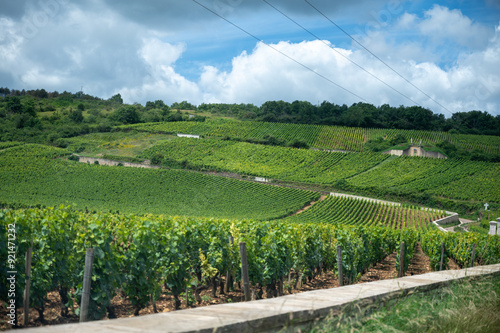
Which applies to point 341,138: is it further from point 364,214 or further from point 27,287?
point 27,287


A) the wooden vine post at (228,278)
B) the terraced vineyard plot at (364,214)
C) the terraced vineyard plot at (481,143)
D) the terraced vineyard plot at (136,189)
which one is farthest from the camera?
the terraced vineyard plot at (481,143)

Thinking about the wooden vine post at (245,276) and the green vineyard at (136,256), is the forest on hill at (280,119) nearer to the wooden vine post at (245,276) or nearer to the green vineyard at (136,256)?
the green vineyard at (136,256)

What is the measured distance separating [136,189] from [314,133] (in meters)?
52.5

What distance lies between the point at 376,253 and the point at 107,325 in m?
13.5

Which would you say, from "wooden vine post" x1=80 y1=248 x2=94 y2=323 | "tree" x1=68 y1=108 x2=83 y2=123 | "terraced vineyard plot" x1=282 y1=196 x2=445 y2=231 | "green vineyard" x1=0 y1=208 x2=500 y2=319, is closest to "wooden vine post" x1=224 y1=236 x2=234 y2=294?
"green vineyard" x1=0 y1=208 x2=500 y2=319

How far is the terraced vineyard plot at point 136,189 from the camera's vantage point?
38656 millimetres

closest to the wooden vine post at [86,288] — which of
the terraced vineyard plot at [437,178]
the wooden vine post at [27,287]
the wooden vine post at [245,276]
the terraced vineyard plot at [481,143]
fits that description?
the wooden vine post at [27,287]

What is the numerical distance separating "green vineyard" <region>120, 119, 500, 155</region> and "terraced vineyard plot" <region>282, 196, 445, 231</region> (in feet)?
113

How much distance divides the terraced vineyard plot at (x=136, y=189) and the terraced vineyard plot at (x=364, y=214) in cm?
282

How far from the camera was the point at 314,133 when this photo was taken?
306 feet

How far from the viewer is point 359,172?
6694cm

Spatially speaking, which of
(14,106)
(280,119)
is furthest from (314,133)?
(14,106)

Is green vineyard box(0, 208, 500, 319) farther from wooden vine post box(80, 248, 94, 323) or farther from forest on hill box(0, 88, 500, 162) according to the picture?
forest on hill box(0, 88, 500, 162)

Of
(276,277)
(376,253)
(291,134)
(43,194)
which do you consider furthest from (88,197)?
(291,134)
